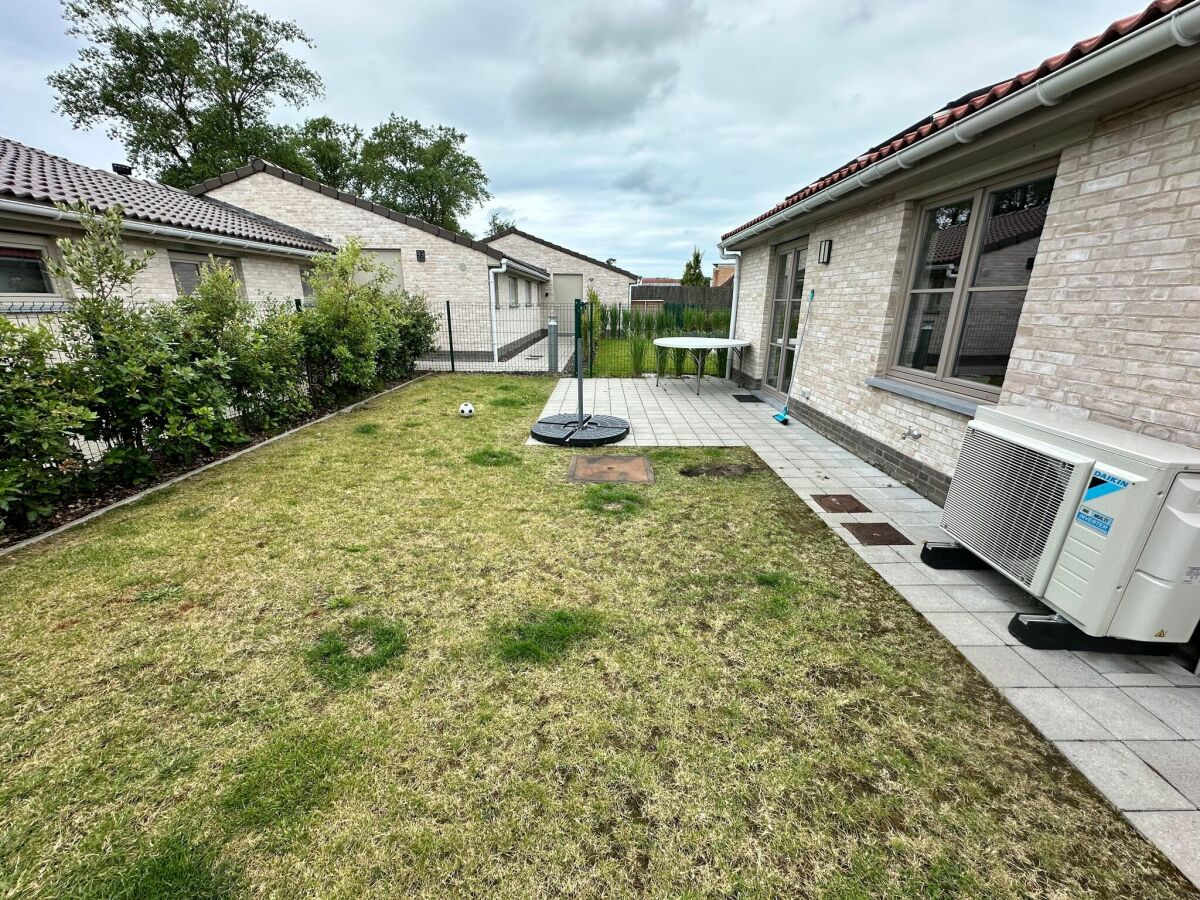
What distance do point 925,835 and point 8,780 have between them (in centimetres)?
310

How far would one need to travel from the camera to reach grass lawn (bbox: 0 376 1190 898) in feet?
4.78

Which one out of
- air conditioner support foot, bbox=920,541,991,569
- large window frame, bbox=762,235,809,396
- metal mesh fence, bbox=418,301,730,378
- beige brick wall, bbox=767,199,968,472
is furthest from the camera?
metal mesh fence, bbox=418,301,730,378

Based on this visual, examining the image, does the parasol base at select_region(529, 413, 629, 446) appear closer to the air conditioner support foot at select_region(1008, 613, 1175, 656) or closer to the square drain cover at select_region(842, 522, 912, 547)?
the square drain cover at select_region(842, 522, 912, 547)

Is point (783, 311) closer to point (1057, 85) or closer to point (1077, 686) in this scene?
point (1057, 85)

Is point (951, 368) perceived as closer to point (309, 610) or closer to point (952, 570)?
point (952, 570)

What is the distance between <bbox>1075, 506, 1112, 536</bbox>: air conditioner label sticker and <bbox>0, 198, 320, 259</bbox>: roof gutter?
702 centimetres

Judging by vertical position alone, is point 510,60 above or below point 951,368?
above

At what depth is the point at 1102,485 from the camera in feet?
6.98

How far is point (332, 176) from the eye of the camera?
98.7 feet

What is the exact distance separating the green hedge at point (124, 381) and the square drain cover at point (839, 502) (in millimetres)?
5607

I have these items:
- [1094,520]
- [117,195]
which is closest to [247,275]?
[117,195]

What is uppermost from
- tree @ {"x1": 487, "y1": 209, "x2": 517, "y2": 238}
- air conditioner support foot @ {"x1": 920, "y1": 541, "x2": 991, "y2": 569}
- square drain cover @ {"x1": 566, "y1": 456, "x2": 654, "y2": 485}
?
tree @ {"x1": 487, "y1": 209, "x2": 517, "y2": 238}

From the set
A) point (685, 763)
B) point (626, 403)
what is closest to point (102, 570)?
point (685, 763)

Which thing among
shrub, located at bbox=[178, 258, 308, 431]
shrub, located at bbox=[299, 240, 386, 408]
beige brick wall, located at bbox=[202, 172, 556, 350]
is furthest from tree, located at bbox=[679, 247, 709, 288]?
shrub, located at bbox=[178, 258, 308, 431]
